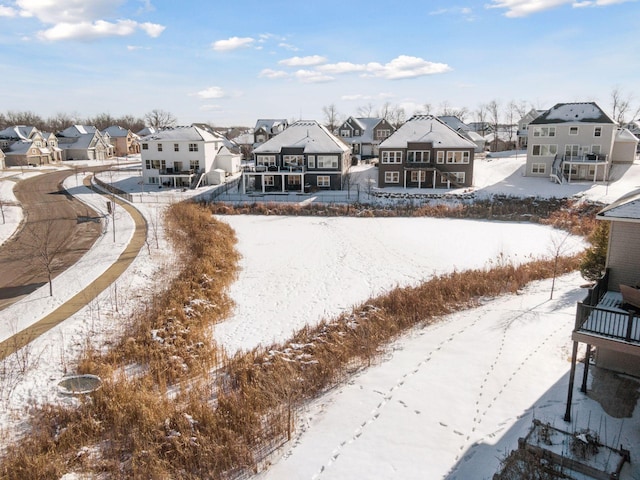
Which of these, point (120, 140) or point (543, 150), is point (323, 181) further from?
point (120, 140)

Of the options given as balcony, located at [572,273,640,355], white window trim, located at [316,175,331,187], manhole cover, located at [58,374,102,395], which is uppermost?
white window trim, located at [316,175,331,187]

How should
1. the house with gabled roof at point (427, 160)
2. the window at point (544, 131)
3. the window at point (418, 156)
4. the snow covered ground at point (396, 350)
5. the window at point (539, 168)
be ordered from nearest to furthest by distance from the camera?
the snow covered ground at point (396, 350), the house with gabled roof at point (427, 160), the window at point (418, 156), the window at point (544, 131), the window at point (539, 168)

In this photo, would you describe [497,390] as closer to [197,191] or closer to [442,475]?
[442,475]

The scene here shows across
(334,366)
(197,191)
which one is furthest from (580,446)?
(197,191)

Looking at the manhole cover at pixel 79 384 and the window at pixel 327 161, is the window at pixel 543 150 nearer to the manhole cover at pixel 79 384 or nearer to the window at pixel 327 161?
the window at pixel 327 161

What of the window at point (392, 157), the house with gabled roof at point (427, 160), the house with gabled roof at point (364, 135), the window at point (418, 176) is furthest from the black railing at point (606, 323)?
the house with gabled roof at point (364, 135)

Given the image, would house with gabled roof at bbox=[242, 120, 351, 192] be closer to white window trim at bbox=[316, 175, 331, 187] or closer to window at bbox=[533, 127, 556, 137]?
white window trim at bbox=[316, 175, 331, 187]

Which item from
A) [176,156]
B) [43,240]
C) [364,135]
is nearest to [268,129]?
[364,135]

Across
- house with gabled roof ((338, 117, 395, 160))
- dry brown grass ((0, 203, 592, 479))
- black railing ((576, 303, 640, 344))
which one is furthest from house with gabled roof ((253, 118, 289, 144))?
black railing ((576, 303, 640, 344))
